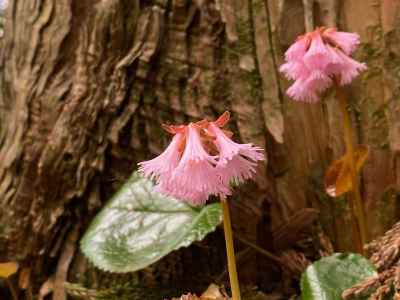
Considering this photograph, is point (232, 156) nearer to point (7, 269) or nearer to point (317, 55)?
point (317, 55)

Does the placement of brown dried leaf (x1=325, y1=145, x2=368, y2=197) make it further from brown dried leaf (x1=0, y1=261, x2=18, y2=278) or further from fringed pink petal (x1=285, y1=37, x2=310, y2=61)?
brown dried leaf (x1=0, y1=261, x2=18, y2=278)

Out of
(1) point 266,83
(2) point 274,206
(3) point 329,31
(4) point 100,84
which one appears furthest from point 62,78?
(3) point 329,31

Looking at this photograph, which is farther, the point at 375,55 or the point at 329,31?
the point at 375,55

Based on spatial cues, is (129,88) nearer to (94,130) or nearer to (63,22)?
(94,130)

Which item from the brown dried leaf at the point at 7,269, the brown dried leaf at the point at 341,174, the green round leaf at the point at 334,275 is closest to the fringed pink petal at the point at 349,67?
the brown dried leaf at the point at 341,174

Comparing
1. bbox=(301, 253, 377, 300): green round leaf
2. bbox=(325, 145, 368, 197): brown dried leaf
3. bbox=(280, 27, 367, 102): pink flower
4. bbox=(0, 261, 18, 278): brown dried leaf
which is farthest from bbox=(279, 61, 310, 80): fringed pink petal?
bbox=(0, 261, 18, 278): brown dried leaf

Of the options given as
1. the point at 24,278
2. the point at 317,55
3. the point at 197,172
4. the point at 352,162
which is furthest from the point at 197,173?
the point at 24,278
